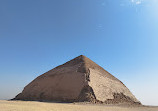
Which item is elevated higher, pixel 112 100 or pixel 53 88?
pixel 53 88

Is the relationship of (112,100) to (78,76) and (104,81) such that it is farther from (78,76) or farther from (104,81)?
(78,76)

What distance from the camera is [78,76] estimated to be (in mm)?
18672

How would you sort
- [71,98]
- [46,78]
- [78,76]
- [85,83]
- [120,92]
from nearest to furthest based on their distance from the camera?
[71,98]
[85,83]
[78,76]
[120,92]
[46,78]

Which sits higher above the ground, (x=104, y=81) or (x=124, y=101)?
(x=104, y=81)

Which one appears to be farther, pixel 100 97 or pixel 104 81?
pixel 104 81

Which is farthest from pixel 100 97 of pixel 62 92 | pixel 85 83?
pixel 62 92

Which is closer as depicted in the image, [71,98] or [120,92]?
[71,98]

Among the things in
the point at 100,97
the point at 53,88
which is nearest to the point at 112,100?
the point at 100,97

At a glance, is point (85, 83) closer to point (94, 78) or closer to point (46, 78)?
point (94, 78)

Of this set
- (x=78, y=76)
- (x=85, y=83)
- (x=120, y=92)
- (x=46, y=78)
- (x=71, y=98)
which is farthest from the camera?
(x=46, y=78)

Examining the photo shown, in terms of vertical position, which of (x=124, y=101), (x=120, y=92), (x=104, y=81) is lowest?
(x=124, y=101)

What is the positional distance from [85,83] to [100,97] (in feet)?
8.33

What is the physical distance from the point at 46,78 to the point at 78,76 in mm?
5931

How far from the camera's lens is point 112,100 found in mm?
17375
